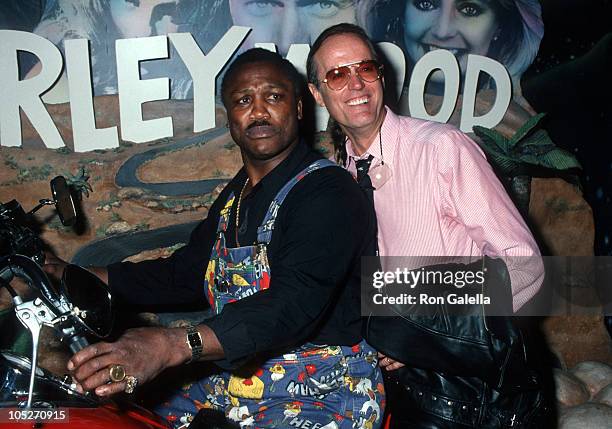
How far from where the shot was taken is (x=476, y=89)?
15.4ft

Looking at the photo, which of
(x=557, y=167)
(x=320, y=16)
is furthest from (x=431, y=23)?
(x=557, y=167)

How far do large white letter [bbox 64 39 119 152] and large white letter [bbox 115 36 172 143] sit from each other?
0.12 metres

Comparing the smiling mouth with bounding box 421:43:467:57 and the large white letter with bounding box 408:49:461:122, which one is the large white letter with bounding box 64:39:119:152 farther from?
the smiling mouth with bounding box 421:43:467:57

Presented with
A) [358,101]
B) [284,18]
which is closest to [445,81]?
[284,18]

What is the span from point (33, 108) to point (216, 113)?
1.09 m

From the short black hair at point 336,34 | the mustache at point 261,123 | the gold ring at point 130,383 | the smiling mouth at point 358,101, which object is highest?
the short black hair at point 336,34

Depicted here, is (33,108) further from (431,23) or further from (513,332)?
(513,332)

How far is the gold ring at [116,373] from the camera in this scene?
1433mm

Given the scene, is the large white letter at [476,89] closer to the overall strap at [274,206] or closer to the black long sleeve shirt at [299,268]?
the black long sleeve shirt at [299,268]

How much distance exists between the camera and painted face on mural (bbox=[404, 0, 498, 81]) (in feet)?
14.8

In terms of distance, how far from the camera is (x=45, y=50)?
380 cm

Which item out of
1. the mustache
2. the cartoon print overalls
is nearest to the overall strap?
the cartoon print overalls

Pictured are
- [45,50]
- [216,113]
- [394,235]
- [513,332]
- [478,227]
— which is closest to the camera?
[513,332]

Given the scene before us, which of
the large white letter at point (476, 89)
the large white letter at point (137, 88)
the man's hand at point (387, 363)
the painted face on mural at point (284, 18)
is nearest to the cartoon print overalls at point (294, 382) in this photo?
the man's hand at point (387, 363)
